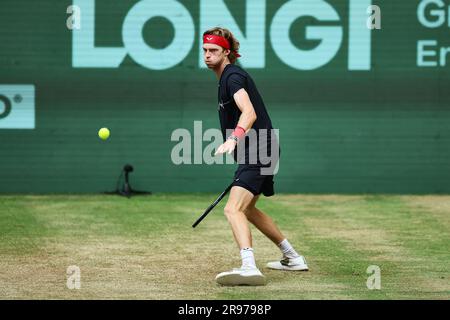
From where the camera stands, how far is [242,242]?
25.9 ft

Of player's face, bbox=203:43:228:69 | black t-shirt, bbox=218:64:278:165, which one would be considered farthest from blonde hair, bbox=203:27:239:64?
black t-shirt, bbox=218:64:278:165

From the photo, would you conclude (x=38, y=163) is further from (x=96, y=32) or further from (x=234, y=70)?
(x=234, y=70)

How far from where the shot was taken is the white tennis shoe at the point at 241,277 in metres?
7.77

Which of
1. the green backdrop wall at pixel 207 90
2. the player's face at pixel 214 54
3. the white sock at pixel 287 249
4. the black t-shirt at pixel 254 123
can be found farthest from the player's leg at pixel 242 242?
the green backdrop wall at pixel 207 90

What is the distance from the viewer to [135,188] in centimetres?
1501

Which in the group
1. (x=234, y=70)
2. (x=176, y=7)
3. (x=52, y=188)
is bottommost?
(x=52, y=188)

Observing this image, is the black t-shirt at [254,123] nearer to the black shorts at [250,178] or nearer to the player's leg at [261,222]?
the black shorts at [250,178]

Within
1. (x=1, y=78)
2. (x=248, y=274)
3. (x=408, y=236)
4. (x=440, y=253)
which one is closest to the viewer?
(x=248, y=274)

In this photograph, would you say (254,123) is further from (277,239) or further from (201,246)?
A: (201,246)

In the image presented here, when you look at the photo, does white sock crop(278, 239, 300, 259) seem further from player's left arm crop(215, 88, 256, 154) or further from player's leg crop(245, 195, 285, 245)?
player's left arm crop(215, 88, 256, 154)

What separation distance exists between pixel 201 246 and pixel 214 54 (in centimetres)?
274
